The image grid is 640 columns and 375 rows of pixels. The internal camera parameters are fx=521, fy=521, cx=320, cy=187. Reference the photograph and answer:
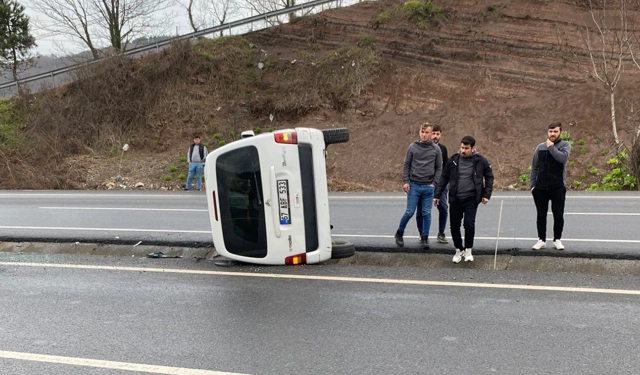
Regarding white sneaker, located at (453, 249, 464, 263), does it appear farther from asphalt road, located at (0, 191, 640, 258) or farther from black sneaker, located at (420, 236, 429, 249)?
black sneaker, located at (420, 236, 429, 249)

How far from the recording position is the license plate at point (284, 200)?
6316 mm

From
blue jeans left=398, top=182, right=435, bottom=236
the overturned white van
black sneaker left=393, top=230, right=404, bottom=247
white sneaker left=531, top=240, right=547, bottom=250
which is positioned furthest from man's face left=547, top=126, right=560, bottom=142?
the overturned white van

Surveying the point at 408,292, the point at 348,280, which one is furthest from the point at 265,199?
the point at 408,292

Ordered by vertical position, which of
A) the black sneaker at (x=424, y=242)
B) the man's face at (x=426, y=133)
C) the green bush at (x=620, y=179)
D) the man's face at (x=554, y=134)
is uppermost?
the man's face at (x=426, y=133)

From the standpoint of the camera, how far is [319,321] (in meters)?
4.87

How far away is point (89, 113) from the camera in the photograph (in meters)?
25.5

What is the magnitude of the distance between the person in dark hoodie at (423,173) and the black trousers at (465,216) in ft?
2.14

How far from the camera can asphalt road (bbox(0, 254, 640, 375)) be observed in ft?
13.2

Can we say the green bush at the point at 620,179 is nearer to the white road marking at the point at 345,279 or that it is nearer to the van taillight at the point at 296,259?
the white road marking at the point at 345,279

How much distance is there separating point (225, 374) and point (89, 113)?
24.6 metres

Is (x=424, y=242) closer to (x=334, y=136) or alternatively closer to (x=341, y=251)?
(x=341, y=251)

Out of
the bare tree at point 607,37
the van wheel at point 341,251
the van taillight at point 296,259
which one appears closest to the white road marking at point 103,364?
the van taillight at point 296,259

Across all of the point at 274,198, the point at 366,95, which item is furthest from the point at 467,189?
the point at 366,95

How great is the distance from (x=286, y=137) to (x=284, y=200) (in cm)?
76
